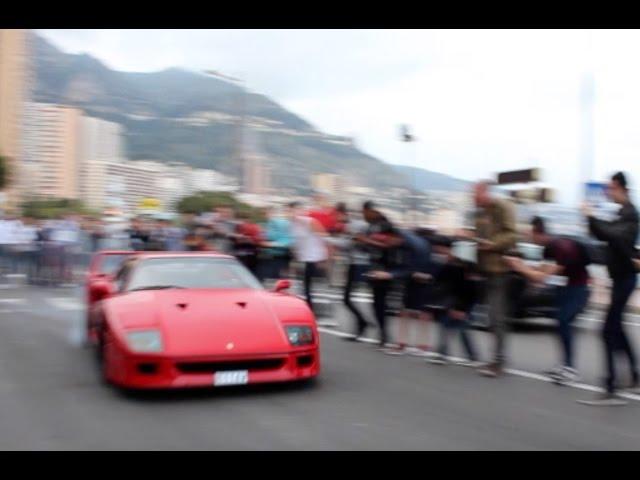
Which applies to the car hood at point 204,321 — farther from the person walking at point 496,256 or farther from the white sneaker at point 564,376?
the white sneaker at point 564,376

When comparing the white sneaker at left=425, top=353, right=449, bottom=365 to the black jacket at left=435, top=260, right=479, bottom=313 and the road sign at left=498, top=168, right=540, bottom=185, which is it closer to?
the black jacket at left=435, top=260, right=479, bottom=313

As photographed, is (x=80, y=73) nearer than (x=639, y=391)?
No

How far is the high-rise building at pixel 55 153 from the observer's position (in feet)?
180

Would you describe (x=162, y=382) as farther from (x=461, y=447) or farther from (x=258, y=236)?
(x=258, y=236)

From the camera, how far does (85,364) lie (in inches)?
298

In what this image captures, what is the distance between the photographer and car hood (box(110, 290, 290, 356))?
5.89 metres

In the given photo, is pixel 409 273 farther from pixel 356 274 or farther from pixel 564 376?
pixel 564 376

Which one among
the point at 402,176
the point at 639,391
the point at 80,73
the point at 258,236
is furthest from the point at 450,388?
the point at 80,73

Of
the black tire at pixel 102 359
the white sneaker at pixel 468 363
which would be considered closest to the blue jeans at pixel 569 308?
the white sneaker at pixel 468 363

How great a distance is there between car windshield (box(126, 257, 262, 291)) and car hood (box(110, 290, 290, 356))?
0.95ft

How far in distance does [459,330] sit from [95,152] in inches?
1869

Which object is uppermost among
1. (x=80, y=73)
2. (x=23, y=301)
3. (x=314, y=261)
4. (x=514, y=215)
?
(x=80, y=73)

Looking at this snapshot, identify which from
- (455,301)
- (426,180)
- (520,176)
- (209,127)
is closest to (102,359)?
(455,301)
